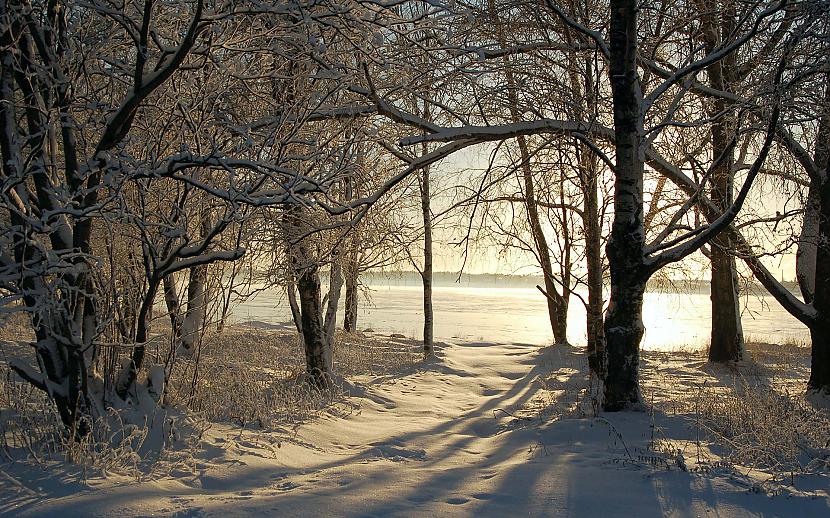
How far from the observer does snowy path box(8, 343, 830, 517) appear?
3807 millimetres

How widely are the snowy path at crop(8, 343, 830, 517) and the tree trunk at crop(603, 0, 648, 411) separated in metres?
0.61

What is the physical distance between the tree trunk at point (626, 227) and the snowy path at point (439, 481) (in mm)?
607

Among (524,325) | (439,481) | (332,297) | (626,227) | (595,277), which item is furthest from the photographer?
(524,325)

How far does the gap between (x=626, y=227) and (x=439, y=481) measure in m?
3.76

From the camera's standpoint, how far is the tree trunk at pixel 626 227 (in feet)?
21.9

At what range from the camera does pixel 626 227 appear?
674 centimetres

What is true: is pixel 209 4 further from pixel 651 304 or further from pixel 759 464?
pixel 651 304

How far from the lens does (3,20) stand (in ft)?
14.4

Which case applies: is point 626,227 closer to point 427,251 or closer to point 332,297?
point 332,297

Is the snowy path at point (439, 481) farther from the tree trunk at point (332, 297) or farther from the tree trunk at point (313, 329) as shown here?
the tree trunk at point (332, 297)

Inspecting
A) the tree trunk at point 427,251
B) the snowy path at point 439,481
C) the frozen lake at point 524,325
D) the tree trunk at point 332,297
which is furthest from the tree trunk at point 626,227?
the frozen lake at point 524,325

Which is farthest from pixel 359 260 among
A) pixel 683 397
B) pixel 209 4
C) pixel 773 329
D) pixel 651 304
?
pixel 651 304

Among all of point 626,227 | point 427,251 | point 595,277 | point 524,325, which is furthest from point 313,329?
point 524,325

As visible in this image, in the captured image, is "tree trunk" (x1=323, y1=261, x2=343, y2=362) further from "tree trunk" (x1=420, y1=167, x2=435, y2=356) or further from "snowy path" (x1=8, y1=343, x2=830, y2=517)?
"tree trunk" (x1=420, y1=167, x2=435, y2=356)
